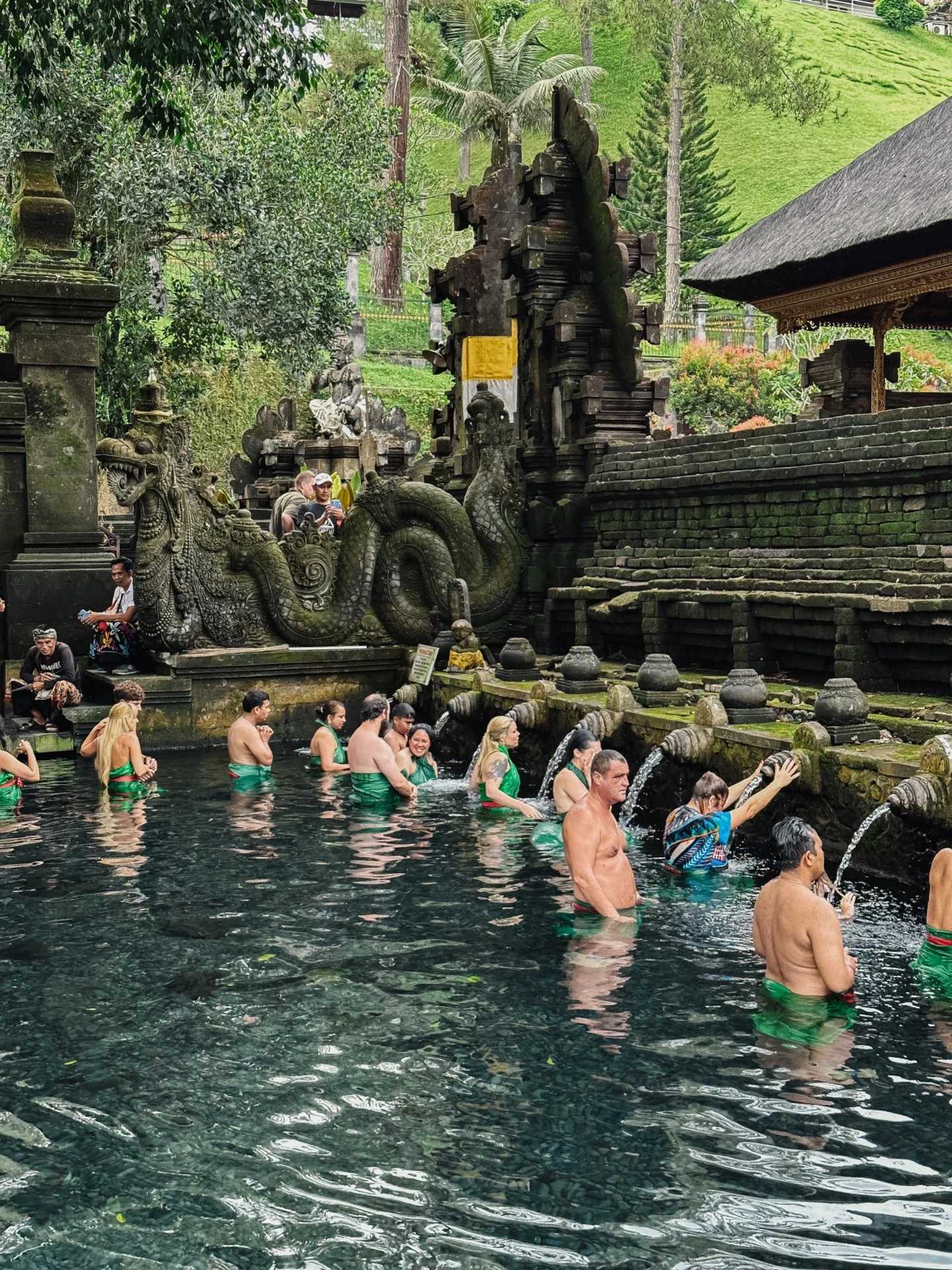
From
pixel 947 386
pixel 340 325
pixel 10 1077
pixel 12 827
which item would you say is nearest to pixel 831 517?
pixel 12 827

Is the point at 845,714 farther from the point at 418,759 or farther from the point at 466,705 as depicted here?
the point at 466,705

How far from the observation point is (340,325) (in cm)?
2616

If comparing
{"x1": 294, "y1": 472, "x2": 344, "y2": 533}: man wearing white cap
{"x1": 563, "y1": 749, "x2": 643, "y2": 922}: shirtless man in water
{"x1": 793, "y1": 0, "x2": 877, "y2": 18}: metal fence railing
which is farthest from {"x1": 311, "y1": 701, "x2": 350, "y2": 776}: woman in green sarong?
{"x1": 793, "y1": 0, "x2": 877, "y2": 18}: metal fence railing

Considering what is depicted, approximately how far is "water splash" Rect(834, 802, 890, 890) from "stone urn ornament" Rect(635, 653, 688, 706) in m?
2.90

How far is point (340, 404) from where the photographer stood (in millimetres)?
27922

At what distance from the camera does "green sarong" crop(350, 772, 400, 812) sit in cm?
1189

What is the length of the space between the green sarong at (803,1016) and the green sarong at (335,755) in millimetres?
7005

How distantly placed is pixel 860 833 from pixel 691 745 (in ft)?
5.96

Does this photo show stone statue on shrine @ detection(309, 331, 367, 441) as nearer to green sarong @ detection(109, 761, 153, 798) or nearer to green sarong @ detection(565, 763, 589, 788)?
green sarong @ detection(109, 761, 153, 798)

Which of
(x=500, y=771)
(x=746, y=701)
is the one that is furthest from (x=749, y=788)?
(x=500, y=771)

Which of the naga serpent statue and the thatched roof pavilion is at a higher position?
the thatched roof pavilion

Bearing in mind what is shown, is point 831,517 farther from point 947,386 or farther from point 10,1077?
point 947,386

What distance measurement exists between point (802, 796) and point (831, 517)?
12.4 feet

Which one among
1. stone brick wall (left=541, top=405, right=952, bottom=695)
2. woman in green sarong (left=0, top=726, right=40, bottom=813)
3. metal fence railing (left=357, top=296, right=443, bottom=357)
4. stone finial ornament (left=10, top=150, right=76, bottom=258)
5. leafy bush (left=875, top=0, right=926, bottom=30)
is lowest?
woman in green sarong (left=0, top=726, right=40, bottom=813)
